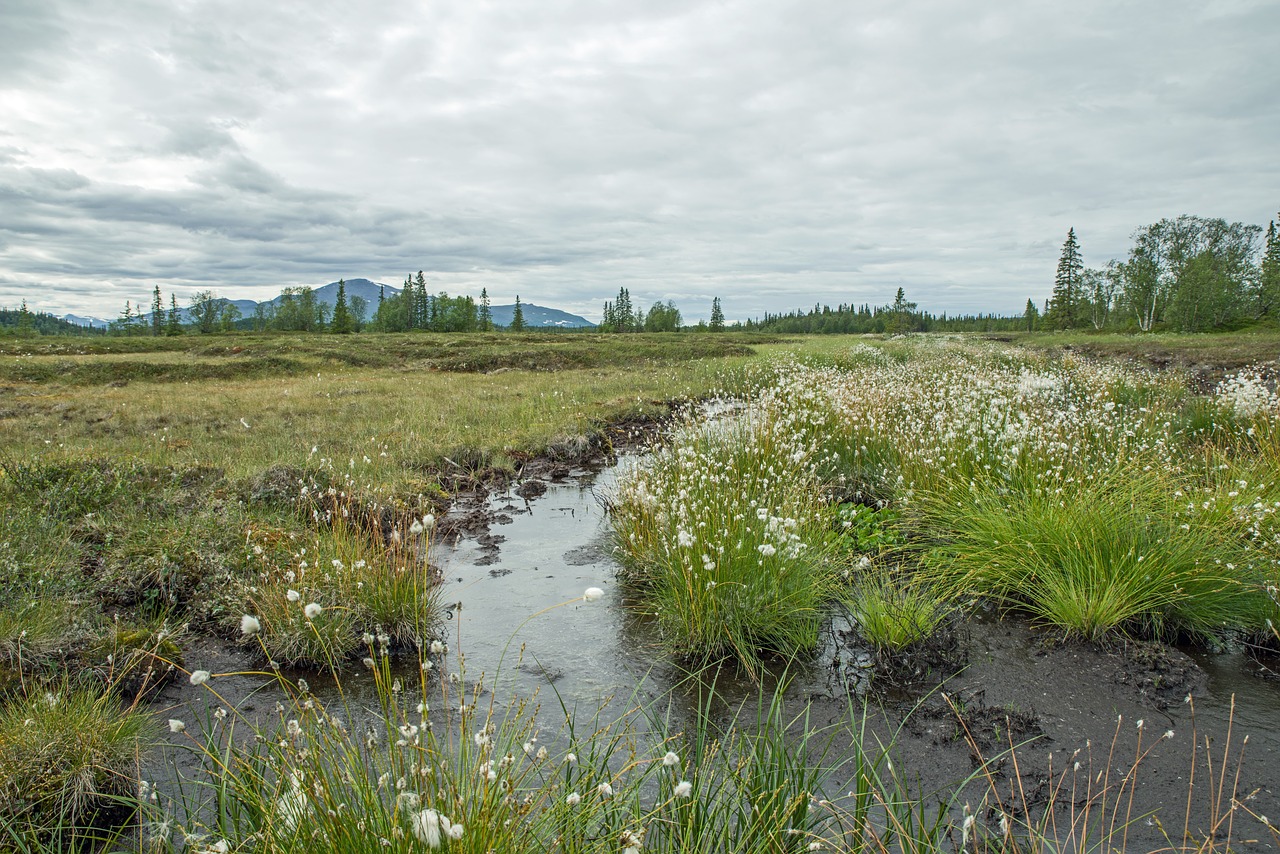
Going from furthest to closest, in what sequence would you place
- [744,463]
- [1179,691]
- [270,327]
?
[270,327]
[744,463]
[1179,691]

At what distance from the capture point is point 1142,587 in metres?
5.42

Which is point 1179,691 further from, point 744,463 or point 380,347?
point 380,347

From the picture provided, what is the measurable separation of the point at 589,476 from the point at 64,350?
4245 cm

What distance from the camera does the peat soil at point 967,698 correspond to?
12.4 feet

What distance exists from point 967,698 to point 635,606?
3.21m

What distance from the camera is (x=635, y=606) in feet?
22.3

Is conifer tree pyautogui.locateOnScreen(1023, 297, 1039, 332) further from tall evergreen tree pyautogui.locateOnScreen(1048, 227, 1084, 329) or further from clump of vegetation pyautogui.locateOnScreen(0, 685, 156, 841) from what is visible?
clump of vegetation pyautogui.locateOnScreen(0, 685, 156, 841)

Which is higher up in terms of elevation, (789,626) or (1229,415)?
(1229,415)

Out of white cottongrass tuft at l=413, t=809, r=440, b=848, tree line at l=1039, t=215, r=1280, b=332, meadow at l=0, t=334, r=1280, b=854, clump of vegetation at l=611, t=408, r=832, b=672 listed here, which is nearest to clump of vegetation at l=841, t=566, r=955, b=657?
meadow at l=0, t=334, r=1280, b=854

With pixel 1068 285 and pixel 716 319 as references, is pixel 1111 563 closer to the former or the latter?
pixel 1068 285

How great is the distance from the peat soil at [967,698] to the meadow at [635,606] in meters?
0.10

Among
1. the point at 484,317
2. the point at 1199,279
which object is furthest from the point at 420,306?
the point at 1199,279

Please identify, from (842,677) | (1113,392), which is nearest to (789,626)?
(842,677)

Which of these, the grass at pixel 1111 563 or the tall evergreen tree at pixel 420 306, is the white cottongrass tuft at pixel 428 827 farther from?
the tall evergreen tree at pixel 420 306
